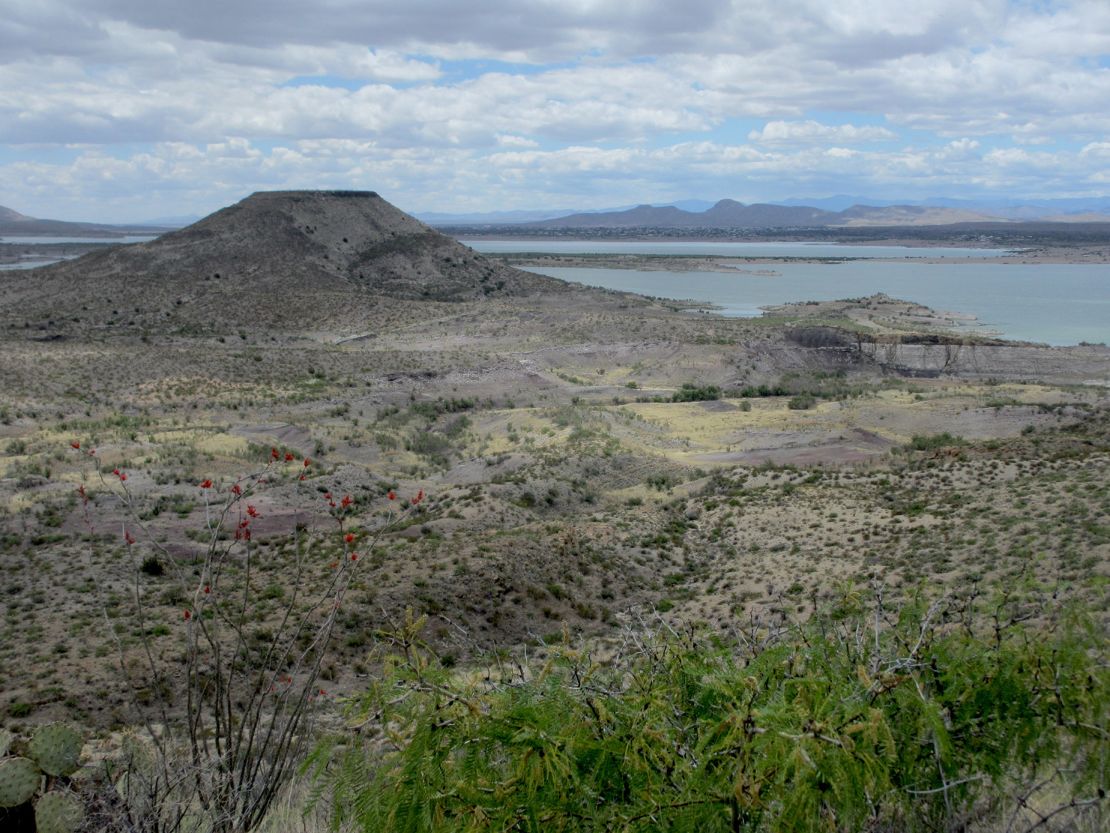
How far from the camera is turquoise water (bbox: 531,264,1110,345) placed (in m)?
82.5

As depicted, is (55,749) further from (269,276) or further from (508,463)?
(269,276)

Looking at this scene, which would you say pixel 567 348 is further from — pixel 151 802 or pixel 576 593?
pixel 151 802

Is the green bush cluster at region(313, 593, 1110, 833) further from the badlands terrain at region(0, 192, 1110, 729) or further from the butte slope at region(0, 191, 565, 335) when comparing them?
the butte slope at region(0, 191, 565, 335)

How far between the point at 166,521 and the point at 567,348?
41.3 metres

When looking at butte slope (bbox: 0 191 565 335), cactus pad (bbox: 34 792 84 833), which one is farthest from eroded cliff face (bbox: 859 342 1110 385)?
cactus pad (bbox: 34 792 84 833)

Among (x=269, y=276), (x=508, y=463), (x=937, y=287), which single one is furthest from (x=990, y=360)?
(x=937, y=287)

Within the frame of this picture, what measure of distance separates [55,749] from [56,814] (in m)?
0.46

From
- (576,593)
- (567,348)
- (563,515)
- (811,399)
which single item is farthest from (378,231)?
(576,593)

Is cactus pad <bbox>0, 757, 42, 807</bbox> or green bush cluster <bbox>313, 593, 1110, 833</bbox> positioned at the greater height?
green bush cluster <bbox>313, 593, 1110, 833</bbox>

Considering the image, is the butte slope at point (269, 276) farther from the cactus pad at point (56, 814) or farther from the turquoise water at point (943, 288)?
the cactus pad at point (56, 814)

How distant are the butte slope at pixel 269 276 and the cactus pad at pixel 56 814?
65345mm

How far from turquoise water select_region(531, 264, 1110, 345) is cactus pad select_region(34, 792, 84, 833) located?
7836 cm

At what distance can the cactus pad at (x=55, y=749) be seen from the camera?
17.3 feet

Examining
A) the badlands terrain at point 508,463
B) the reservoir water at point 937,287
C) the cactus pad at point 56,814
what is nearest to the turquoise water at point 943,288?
the reservoir water at point 937,287
